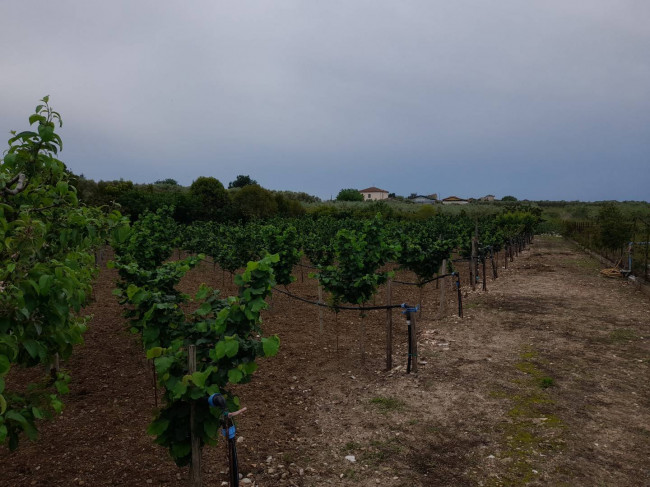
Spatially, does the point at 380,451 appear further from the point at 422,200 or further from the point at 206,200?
the point at 422,200

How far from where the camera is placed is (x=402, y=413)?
680 centimetres

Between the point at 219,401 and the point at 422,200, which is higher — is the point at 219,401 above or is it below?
below

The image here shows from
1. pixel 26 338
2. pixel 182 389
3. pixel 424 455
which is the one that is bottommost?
pixel 424 455

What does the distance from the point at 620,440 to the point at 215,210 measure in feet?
143

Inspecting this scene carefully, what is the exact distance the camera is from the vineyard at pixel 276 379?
342 centimetres

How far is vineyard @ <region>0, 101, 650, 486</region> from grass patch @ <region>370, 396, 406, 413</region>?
0.11 ft

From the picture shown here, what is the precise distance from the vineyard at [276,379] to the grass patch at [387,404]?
0.03m

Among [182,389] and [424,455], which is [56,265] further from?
[424,455]

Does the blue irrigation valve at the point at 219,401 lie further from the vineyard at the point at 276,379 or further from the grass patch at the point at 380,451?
the grass patch at the point at 380,451

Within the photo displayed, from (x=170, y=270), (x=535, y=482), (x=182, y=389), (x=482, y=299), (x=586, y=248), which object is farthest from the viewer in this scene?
(x=586, y=248)

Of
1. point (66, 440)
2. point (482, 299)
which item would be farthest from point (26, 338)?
point (482, 299)

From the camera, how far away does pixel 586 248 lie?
32750mm

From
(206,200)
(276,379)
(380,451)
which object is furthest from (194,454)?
(206,200)

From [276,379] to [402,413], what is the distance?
2.65 meters
